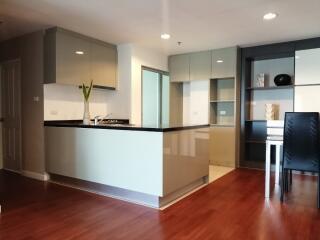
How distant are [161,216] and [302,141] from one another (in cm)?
183

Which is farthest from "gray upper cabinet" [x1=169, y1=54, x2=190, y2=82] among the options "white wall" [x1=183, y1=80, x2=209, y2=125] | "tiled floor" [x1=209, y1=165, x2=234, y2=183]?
"tiled floor" [x1=209, y1=165, x2=234, y2=183]

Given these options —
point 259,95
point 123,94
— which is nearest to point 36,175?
point 123,94

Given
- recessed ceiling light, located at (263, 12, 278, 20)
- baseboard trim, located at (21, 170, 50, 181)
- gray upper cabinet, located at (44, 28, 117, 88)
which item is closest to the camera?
recessed ceiling light, located at (263, 12, 278, 20)

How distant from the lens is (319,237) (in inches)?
86.7

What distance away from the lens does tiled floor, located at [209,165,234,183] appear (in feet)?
13.9

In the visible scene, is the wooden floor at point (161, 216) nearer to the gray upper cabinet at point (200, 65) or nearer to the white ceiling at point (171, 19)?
the white ceiling at point (171, 19)

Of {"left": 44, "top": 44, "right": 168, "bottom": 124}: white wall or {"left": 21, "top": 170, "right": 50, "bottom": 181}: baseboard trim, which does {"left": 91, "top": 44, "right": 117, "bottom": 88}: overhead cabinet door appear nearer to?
{"left": 44, "top": 44, "right": 168, "bottom": 124}: white wall

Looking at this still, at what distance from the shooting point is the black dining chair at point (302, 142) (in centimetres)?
295

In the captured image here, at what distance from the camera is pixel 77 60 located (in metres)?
4.12

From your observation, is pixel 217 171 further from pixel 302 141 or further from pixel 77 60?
pixel 77 60

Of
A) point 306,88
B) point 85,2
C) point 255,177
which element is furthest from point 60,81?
point 306,88

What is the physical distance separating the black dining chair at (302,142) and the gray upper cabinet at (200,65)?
246 cm

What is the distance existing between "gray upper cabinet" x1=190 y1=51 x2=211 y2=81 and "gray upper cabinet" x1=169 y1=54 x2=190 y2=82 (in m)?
0.10

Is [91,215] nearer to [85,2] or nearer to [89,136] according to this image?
[89,136]
